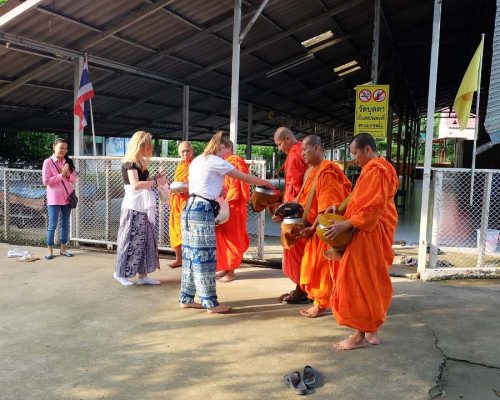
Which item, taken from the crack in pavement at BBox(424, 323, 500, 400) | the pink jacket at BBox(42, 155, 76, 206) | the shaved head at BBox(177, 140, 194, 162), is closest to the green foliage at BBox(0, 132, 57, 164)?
the pink jacket at BBox(42, 155, 76, 206)

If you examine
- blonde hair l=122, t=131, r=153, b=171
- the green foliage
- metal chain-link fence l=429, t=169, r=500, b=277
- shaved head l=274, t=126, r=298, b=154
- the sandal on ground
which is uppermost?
the green foliage

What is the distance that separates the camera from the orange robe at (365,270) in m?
3.41

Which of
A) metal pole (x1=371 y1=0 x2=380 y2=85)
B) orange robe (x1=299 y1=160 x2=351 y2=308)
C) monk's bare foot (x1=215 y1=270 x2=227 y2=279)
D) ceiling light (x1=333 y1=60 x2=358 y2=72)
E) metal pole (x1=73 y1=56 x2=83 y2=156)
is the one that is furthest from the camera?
ceiling light (x1=333 y1=60 x2=358 y2=72)

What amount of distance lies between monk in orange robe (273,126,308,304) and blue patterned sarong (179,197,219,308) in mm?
771

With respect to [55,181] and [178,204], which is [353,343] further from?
[55,181]

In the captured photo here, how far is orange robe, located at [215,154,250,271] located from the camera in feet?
17.6

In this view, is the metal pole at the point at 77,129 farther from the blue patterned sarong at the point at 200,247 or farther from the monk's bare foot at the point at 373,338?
the monk's bare foot at the point at 373,338

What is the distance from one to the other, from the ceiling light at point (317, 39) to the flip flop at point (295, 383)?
31.8 feet

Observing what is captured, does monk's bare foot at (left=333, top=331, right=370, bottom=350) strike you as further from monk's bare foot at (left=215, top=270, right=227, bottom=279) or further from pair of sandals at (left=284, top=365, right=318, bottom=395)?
monk's bare foot at (left=215, top=270, right=227, bottom=279)

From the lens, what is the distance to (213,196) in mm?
4160

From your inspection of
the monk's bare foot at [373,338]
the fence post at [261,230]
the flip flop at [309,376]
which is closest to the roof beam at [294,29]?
the fence post at [261,230]

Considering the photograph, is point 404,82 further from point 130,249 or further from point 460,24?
point 130,249

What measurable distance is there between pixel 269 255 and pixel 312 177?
276 cm

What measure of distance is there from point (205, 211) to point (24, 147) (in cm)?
1728
